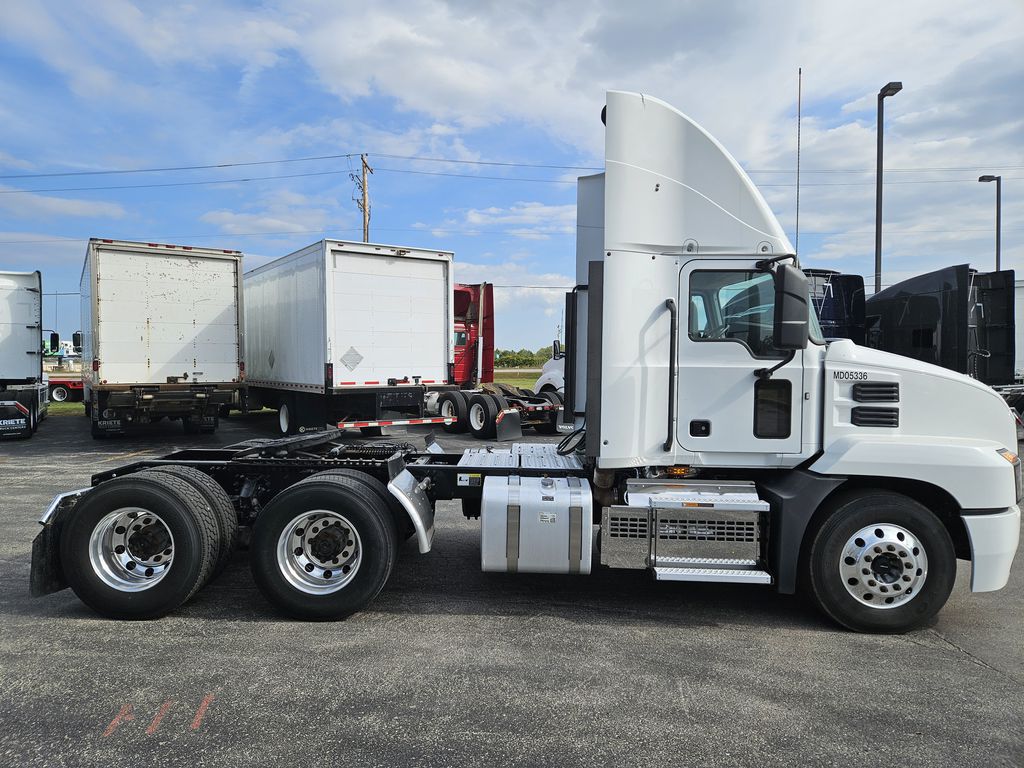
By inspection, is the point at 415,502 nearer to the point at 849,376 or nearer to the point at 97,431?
the point at 849,376

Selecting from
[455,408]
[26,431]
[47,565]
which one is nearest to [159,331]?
[26,431]

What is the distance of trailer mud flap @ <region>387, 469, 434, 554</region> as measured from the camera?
15.6ft

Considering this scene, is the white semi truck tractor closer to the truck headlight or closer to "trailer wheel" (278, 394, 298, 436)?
the truck headlight

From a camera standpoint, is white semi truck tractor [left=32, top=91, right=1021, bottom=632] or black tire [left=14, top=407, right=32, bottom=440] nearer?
white semi truck tractor [left=32, top=91, right=1021, bottom=632]

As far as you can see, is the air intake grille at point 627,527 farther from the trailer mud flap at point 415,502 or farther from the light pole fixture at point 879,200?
the light pole fixture at point 879,200

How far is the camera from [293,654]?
4.12 meters

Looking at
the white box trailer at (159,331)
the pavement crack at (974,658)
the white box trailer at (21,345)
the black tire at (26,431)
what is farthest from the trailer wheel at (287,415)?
the pavement crack at (974,658)

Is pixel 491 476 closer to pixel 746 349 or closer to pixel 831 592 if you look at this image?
pixel 746 349

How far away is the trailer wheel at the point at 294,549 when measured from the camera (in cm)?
462

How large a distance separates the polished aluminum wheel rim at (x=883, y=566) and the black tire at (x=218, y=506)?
167 inches

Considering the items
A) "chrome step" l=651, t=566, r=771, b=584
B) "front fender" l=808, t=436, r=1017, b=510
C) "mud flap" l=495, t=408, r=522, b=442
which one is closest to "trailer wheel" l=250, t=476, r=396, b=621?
"chrome step" l=651, t=566, r=771, b=584

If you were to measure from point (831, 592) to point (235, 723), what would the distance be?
3639mm

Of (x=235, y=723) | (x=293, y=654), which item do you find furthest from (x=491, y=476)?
(x=235, y=723)

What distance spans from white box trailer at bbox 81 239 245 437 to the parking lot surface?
340 inches
